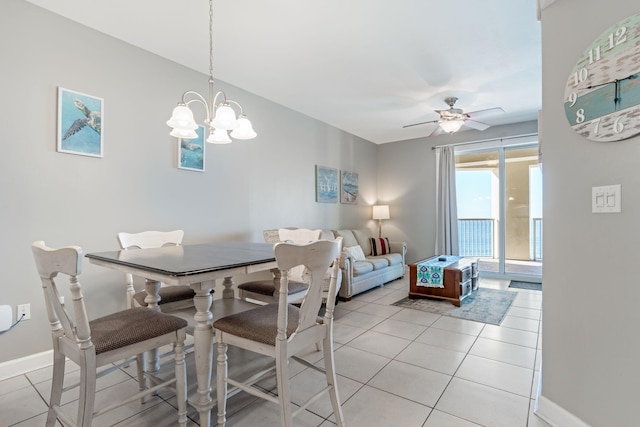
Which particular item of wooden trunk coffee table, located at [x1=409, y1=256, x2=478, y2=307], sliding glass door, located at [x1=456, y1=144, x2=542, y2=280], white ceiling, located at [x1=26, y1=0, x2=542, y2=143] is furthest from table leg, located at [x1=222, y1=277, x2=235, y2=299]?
sliding glass door, located at [x1=456, y1=144, x2=542, y2=280]

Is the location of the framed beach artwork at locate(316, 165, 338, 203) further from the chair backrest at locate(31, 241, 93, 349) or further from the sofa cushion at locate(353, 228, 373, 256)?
the chair backrest at locate(31, 241, 93, 349)

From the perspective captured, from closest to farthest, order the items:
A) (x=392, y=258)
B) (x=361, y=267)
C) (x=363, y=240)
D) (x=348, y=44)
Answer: (x=348, y=44) < (x=361, y=267) < (x=392, y=258) < (x=363, y=240)

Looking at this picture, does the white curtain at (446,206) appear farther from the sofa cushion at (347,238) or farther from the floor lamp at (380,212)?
the sofa cushion at (347,238)

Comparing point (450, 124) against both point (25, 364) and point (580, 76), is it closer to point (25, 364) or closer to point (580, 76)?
point (580, 76)

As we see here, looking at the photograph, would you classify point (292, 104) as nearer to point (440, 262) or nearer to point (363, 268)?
point (363, 268)

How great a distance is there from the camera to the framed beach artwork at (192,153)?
3.08 meters

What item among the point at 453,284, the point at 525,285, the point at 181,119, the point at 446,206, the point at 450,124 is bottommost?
the point at 525,285

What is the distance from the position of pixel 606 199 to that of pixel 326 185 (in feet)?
12.7

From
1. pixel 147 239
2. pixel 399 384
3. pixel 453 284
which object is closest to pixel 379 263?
pixel 453 284

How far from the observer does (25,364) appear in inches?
85.7

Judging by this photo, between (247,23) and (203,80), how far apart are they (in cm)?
109

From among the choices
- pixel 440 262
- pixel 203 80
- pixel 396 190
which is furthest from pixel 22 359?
pixel 396 190

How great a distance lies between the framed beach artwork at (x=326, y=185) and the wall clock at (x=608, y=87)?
141 inches

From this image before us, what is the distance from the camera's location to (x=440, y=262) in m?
4.24
